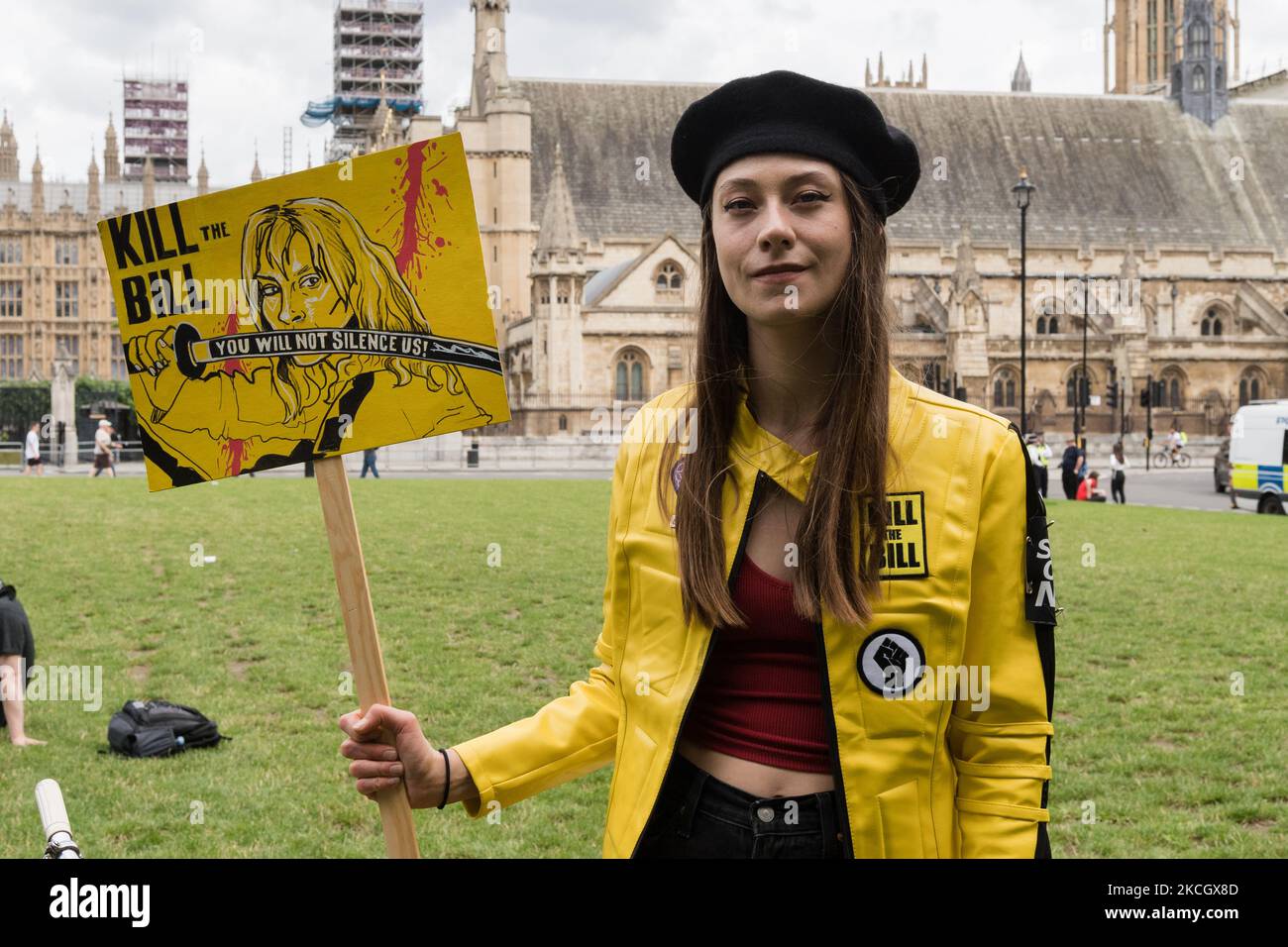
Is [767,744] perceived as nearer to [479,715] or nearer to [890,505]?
[890,505]

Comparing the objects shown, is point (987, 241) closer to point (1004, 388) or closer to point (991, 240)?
point (991, 240)

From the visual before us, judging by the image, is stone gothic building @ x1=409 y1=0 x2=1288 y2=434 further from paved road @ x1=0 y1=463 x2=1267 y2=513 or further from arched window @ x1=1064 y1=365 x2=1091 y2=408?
paved road @ x1=0 y1=463 x2=1267 y2=513

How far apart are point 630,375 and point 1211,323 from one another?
1236 inches

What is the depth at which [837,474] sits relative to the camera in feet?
6.59

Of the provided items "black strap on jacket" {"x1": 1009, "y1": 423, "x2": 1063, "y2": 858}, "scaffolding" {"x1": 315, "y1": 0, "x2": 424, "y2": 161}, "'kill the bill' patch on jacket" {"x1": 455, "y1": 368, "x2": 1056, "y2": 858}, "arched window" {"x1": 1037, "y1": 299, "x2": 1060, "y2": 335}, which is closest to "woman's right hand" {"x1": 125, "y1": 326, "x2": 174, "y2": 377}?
"'kill the bill' patch on jacket" {"x1": 455, "y1": 368, "x2": 1056, "y2": 858}

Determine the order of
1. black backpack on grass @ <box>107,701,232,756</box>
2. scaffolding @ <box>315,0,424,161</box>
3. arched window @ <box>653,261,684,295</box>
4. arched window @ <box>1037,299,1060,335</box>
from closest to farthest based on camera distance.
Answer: black backpack on grass @ <box>107,701,232,756</box>
arched window @ <box>653,261,684,295</box>
arched window @ <box>1037,299,1060,335</box>
scaffolding @ <box>315,0,424,161</box>

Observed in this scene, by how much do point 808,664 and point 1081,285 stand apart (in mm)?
62332

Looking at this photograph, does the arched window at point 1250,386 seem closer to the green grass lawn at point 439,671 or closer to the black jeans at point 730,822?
the green grass lawn at point 439,671

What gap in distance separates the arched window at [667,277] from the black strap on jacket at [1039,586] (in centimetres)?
5127

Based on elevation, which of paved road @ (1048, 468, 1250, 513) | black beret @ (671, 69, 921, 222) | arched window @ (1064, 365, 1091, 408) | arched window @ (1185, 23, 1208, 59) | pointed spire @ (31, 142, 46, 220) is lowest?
paved road @ (1048, 468, 1250, 513)

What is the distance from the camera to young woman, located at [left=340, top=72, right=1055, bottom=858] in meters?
1.97

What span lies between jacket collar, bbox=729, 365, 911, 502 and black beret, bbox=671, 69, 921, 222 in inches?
12.7

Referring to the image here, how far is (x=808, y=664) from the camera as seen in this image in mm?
2027
